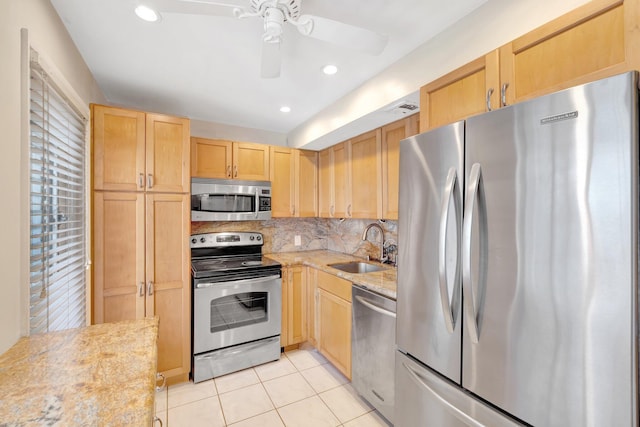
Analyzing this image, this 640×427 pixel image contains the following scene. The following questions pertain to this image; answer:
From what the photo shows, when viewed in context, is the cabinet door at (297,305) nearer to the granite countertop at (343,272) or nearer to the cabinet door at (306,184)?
the granite countertop at (343,272)

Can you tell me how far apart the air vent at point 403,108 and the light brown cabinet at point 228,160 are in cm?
156

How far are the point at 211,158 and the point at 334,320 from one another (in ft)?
6.55

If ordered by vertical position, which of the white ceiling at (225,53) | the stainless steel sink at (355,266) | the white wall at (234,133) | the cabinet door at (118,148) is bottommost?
the stainless steel sink at (355,266)

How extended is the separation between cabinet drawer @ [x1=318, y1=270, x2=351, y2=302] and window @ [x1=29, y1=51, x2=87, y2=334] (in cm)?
181

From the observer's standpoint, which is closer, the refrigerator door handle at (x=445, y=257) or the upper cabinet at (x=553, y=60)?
the upper cabinet at (x=553, y=60)

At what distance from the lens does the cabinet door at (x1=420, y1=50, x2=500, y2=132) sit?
130 centimetres

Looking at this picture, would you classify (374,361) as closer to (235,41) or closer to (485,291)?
(485,291)

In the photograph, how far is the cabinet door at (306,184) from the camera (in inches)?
131

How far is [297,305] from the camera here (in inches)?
116

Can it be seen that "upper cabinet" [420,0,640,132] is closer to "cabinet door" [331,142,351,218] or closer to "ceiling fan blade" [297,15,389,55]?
"ceiling fan blade" [297,15,389,55]

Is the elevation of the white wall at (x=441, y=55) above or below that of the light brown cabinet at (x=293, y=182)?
above

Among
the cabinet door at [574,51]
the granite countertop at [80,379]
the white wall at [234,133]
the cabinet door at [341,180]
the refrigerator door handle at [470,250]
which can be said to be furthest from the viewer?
the white wall at [234,133]

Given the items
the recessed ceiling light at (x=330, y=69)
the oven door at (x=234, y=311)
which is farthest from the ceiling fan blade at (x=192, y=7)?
the oven door at (x=234, y=311)

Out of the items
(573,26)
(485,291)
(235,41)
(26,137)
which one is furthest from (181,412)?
(573,26)
